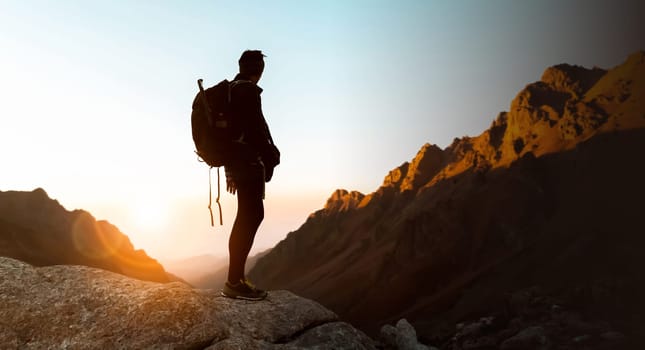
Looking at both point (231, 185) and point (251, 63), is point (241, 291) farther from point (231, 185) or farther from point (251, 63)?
point (251, 63)

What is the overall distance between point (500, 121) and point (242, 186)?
206 metres

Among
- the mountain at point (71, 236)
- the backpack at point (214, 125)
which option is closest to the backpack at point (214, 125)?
A: the backpack at point (214, 125)

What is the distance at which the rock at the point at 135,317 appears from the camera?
5.74 metres

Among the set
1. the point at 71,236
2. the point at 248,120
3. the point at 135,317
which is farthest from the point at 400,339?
the point at 71,236

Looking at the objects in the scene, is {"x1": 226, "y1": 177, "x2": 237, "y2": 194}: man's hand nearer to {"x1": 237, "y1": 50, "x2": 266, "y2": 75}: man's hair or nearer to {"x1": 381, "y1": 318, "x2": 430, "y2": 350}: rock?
{"x1": 237, "y1": 50, "x2": 266, "y2": 75}: man's hair

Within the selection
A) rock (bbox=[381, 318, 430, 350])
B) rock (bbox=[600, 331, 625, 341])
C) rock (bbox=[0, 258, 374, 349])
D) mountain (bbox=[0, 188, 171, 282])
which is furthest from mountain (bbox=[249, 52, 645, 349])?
rock (bbox=[0, 258, 374, 349])

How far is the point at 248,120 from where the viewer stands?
6.80 metres

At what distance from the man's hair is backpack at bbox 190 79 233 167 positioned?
1.98 feet

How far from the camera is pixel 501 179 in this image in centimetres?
15212

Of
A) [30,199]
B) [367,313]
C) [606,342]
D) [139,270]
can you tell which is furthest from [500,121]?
[30,199]

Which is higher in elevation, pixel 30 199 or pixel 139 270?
pixel 30 199

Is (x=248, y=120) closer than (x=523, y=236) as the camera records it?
Yes

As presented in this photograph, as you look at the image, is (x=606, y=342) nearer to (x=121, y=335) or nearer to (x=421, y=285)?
(x=421, y=285)

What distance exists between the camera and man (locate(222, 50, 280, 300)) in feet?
22.3
